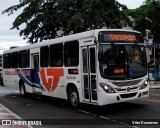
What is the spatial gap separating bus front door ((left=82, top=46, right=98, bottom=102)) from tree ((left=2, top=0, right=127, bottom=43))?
1612 cm

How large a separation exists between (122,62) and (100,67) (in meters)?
0.87

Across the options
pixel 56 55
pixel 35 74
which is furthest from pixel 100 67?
pixel 35 74

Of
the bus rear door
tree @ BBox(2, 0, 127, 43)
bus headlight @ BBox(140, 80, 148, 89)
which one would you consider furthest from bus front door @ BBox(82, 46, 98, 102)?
tree @ BBox(2, 0, 127, 43)

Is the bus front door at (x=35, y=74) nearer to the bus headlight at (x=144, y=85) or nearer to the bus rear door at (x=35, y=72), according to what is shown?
the bus rear door at (x=35, y=72)

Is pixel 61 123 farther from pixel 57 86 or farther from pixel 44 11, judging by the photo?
pixel 44 11

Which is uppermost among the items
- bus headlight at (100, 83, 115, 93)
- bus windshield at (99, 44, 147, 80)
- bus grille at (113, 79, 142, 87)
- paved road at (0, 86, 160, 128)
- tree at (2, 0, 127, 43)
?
tree at (2, 0, 127, 43)

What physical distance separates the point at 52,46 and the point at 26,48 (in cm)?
429

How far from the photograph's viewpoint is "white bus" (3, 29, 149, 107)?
43.5 ft

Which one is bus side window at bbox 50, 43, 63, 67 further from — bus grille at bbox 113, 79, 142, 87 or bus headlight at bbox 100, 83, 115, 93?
bus grille at bbox 113, 79, 142, 87

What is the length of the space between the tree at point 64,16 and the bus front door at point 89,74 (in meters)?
16.1

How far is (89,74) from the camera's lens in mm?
13797

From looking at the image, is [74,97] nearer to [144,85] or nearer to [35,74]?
[144,85]

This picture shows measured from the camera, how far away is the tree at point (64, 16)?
30.5 metres

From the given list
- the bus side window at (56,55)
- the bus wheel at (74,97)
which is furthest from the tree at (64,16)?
the bus wheel at (74,97)
